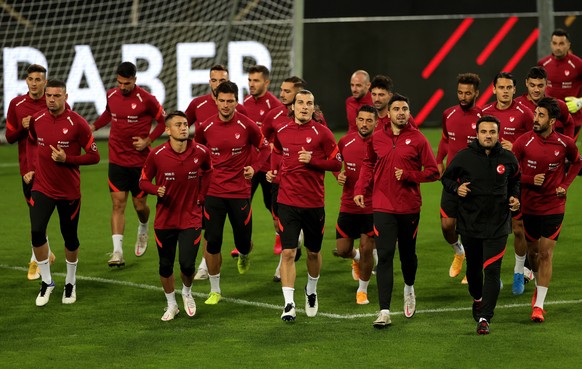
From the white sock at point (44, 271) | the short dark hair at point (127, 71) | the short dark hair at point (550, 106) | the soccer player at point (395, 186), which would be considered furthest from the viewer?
the short dark hair at point (127, 71)

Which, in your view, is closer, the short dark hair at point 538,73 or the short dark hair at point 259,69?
the short dark hair at point 538,73

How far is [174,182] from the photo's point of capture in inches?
398

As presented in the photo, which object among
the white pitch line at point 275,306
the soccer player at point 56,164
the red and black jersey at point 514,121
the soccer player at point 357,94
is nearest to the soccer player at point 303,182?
the white pitch line at point 275,306

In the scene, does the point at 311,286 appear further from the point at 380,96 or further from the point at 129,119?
the point at 129,119

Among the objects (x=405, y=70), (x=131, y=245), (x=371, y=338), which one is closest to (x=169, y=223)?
(x=371, y=338)

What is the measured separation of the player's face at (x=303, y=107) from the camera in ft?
33.8

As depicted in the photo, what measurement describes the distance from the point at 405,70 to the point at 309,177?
12989mm

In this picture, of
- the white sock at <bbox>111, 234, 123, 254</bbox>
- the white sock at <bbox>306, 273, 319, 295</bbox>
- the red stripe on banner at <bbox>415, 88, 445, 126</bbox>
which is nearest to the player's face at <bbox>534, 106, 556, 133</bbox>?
the white sock at <bbox>306, 273, 319, 295</bbox>

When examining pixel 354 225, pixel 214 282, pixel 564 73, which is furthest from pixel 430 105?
pixel 214 282

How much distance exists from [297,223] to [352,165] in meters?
0.94

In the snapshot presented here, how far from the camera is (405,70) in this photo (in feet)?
75.4

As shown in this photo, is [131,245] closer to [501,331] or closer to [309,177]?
[309,177]

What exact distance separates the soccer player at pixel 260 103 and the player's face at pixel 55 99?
7.87ft

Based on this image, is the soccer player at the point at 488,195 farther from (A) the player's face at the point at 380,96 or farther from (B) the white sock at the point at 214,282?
(B) the white sock at the point at 214,282
